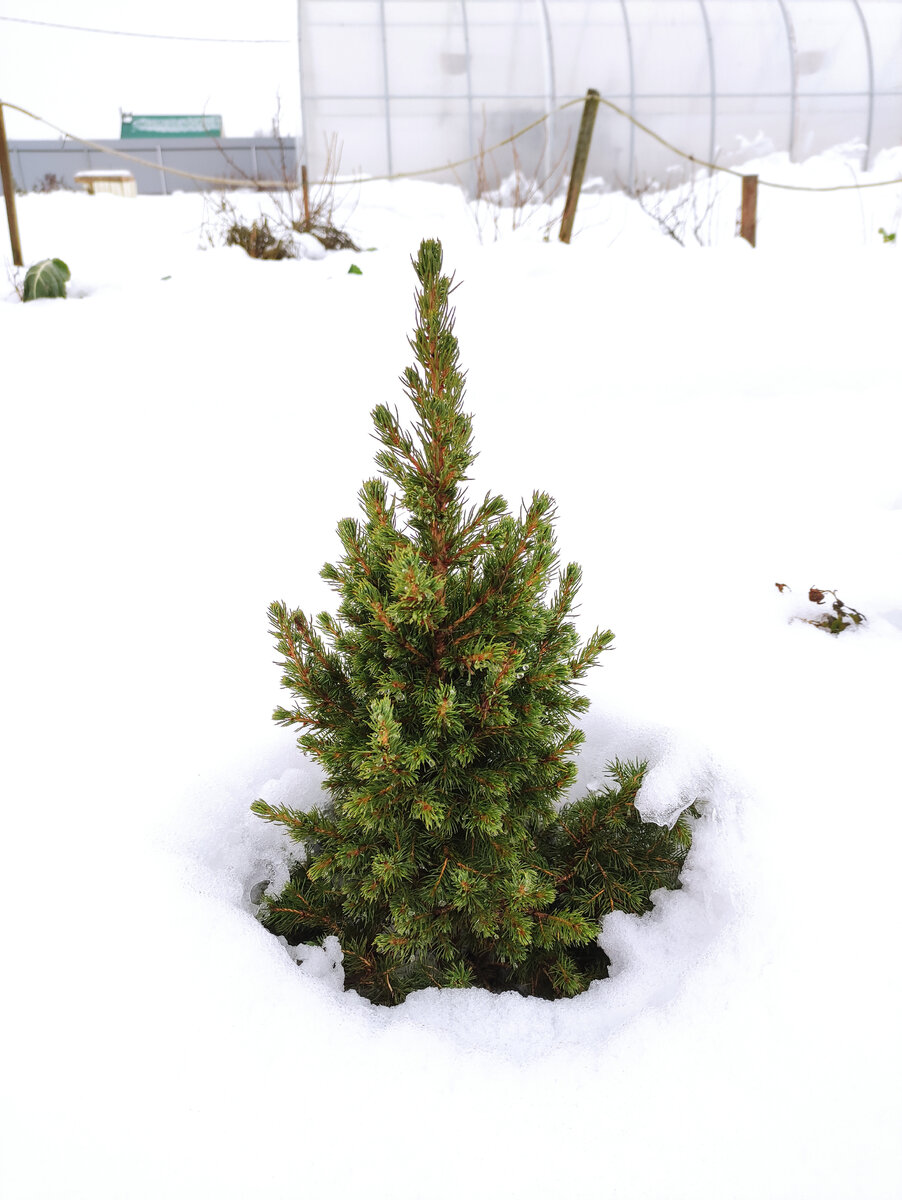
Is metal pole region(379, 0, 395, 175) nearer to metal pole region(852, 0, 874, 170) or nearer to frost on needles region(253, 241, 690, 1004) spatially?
metal pole region(852, 0, 874, 170)

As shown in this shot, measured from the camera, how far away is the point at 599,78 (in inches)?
337

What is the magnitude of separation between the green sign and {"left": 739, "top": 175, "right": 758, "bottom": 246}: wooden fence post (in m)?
12.7

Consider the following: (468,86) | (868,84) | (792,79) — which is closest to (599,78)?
(468,86)

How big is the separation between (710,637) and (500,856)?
108cm

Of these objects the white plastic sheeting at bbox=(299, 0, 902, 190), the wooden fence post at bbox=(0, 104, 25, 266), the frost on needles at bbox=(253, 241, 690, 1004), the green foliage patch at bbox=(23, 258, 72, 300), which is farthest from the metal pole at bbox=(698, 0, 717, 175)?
the frost on needles at bbox=(253, 241, 690, 1004)

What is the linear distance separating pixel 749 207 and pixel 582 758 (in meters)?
5.03

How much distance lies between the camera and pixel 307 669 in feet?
4.50

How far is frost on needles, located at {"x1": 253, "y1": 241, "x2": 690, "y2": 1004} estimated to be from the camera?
124cm

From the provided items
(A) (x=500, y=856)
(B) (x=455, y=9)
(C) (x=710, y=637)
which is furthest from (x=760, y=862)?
(B) (x=455, y=9)

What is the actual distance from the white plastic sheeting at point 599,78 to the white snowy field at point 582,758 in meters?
5.43

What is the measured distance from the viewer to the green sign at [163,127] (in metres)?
14.8

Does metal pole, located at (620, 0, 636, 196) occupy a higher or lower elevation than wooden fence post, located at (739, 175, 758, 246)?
higher

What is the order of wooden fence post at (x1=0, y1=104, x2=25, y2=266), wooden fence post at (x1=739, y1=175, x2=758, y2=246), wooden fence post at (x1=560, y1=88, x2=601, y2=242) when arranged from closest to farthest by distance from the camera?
wooden fence post at (x1=0, y1=104, x2=25, y2=266) < wooden fence post at (x1=560, y1=88, x2=601, y2=242) < wooden fence post at (x1=739, y1=175, x2=758, y2=246)

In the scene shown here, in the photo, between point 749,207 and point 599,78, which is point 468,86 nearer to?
point 599,78
